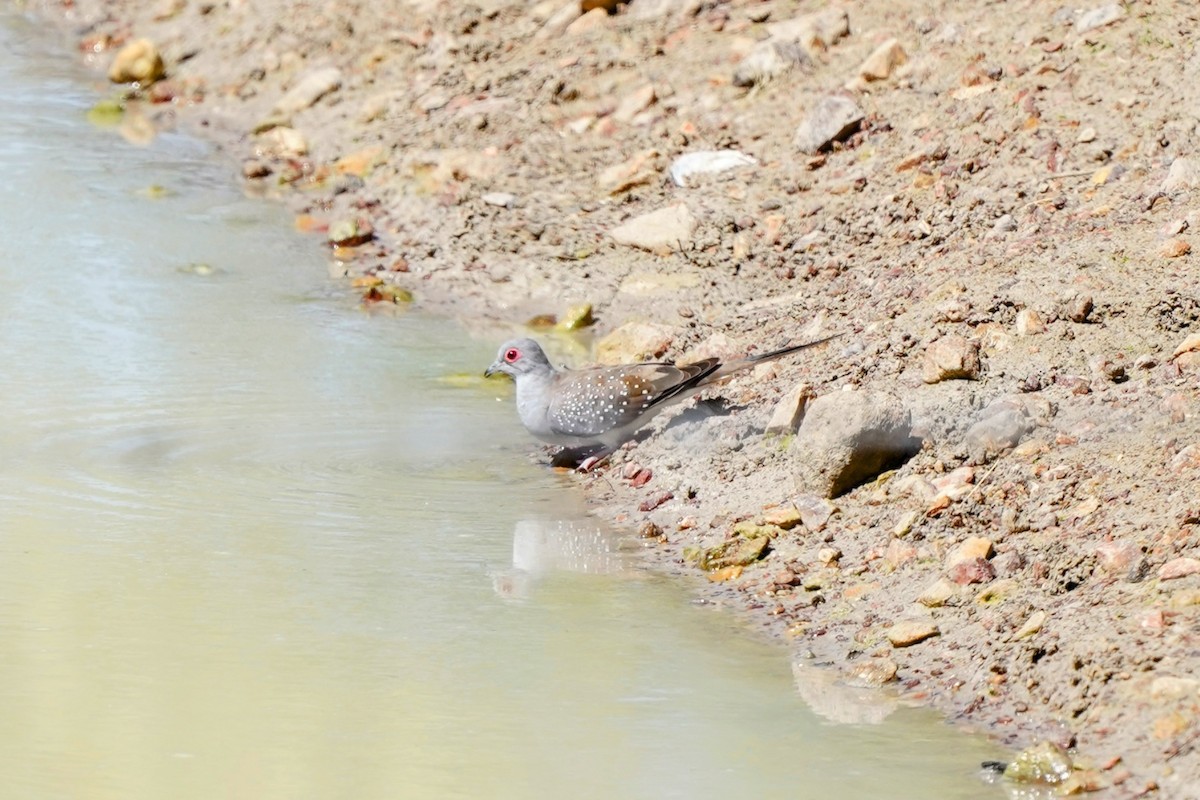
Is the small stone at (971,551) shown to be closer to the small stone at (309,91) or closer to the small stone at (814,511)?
the small stone at (814,511)

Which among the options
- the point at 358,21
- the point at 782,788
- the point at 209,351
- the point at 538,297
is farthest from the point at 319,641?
the point at 358,21

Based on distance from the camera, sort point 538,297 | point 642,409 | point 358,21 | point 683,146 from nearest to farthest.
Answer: point 642,409 → point 538,297 → point 683,146 → point 358,21

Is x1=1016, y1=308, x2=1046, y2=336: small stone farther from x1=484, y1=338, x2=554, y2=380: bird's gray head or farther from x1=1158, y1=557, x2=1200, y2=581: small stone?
x1=484, y1=338, x2=554, y2=380: bird's gray head

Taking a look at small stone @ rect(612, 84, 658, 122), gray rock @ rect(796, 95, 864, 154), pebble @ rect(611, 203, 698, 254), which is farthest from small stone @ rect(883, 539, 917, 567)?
small stone @ rect(612, 84, 658, 122)

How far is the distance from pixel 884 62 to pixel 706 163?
1178 mm

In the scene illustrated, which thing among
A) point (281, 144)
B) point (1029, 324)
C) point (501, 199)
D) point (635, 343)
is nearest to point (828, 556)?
point (1029, 324)

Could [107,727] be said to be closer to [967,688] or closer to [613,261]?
[967,688]

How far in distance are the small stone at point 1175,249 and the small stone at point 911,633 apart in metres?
2.50

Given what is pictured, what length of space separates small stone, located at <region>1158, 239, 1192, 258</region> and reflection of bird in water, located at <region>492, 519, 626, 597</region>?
2.56 m

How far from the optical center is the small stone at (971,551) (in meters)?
5.81

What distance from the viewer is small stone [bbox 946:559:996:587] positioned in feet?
18.8

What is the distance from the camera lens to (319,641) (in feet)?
18.5

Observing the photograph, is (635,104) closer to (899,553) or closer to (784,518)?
(784,518)

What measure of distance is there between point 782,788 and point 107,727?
1862 millimetres
